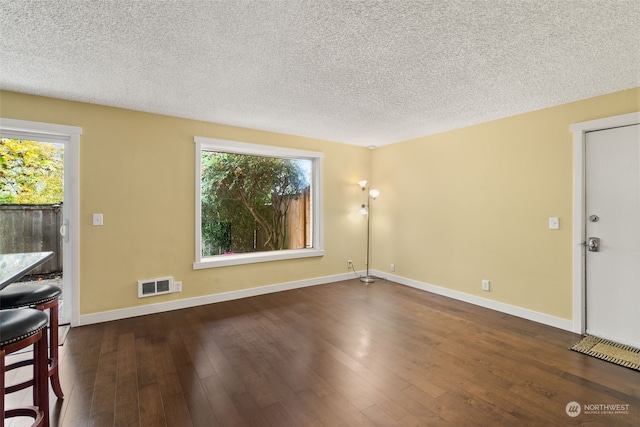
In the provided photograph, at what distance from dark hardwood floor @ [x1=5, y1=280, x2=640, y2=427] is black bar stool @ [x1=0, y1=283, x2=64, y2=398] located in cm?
24

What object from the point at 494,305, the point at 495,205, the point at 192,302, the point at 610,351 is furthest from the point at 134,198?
the point at 610,351

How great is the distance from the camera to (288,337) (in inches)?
113

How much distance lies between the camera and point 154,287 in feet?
11.6

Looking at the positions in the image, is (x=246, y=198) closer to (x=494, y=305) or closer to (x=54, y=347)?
(x=54, y=347)

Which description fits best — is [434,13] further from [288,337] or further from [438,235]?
[438,235]

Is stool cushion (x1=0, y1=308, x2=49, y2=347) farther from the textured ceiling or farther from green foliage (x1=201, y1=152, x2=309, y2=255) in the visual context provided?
green foliage (x1=201, y1=152, x2=309, y2=255)

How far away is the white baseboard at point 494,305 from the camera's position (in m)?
3.13

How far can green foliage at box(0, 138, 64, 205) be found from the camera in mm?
2912

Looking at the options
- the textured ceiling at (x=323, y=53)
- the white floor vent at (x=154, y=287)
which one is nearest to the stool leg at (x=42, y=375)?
the textured ceiling at (x=323, y=53)

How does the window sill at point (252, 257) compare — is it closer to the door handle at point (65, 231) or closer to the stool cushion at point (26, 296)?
the door handle at point (65, 231)

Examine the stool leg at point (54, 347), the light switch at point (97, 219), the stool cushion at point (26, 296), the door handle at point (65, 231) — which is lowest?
the stool leg at point (54, 347)

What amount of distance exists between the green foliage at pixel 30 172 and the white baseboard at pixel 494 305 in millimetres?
4767

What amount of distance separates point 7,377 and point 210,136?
2.97 m

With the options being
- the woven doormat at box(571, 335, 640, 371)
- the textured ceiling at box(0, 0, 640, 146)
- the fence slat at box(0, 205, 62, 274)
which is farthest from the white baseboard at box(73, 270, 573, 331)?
the textured ceiling at box(0, 0, 640, 146)
